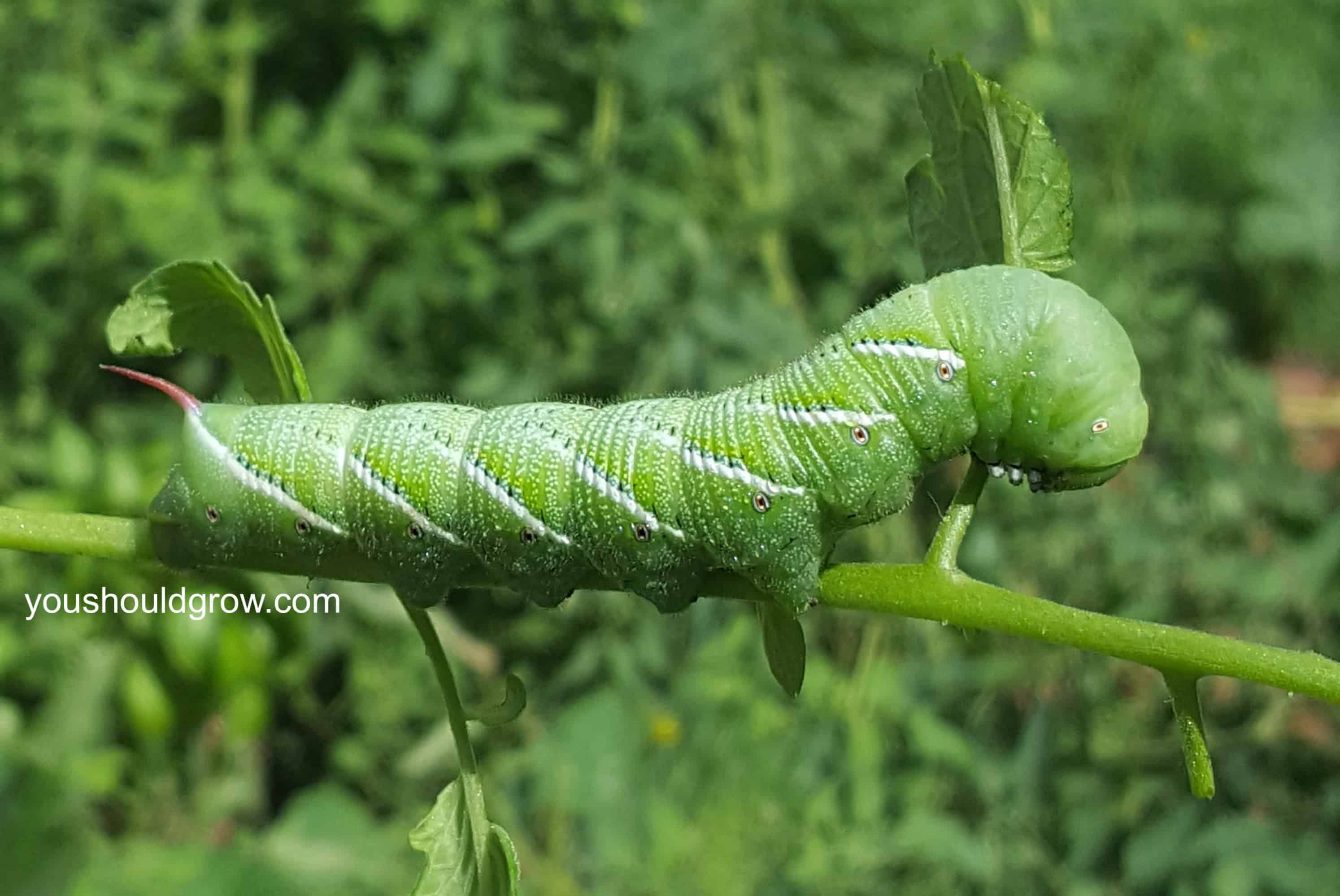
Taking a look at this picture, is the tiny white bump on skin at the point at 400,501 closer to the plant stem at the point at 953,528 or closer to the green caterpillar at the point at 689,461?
the green caterpillar at the point at 689,461

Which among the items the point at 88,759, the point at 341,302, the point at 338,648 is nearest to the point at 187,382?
the point at 341,302

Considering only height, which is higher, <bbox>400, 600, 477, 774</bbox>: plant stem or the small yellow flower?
<bbox>400, 600, 477, 774</bbox>: plant stem

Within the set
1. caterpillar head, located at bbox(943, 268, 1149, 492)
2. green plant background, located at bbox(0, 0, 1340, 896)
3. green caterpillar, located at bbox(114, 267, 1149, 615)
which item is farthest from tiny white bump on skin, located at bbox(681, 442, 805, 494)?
green plant background, located at bbox(0, 0, 1340, 896)

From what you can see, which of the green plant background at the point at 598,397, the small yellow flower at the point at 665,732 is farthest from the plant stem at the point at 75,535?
the small yellow flower at the point at 665,732

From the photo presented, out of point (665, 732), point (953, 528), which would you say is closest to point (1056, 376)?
point (953, 528)

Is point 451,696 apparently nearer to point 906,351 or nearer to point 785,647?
point 785,647

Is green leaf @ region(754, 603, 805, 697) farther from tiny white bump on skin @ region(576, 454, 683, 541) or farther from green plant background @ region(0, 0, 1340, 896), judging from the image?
green plant background @ region(0, 0, 1340, 896)
